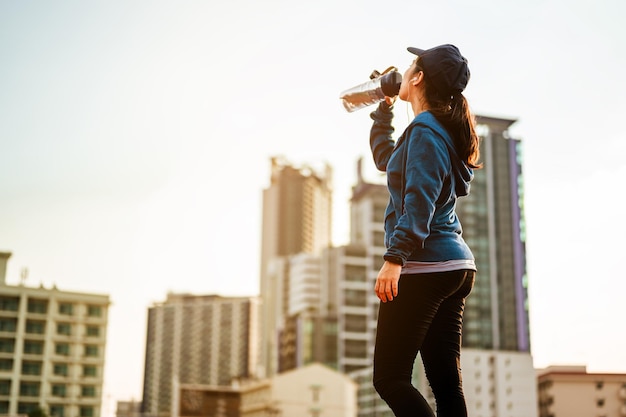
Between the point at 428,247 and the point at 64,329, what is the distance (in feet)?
307

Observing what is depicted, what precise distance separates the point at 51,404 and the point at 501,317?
54.5 meters

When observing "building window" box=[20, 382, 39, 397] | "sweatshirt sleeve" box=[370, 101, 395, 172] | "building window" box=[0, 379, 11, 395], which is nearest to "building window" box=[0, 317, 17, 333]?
"building window" box=[0, 379, 11, 395]

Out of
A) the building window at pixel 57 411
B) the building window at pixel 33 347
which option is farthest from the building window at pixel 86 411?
the building window at pixel 33 347

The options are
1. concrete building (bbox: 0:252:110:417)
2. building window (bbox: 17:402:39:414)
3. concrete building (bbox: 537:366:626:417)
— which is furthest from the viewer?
Result: concrete building (bbox: 0:252:110:417)

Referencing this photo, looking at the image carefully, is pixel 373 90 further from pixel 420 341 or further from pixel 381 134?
pixel 420 341

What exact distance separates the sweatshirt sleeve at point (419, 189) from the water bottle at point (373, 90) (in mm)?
491

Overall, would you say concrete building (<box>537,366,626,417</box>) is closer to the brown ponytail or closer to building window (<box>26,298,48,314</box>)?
building window (<box>26,298,48,314</box>)

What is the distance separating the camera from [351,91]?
15.2ft

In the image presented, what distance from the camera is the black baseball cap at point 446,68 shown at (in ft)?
13.3

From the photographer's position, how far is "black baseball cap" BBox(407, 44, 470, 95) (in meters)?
4.04

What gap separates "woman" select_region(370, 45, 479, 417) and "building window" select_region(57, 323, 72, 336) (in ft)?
305

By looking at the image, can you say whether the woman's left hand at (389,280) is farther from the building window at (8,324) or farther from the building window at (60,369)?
the building window at (60,369)

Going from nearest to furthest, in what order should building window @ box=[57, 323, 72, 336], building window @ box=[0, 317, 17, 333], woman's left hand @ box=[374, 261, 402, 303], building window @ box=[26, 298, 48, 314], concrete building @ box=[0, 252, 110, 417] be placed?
woman's left hand @ box=[374, 261, 402, 303] → concrete building @ box=[0, 252, 110, 417] → building window @ box=[0, 317, 17, 333] → building window @ box=[26, 298, 48, 314] → building window @ box=[57, 323, 72, 336]

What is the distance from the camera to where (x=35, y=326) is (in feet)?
301
